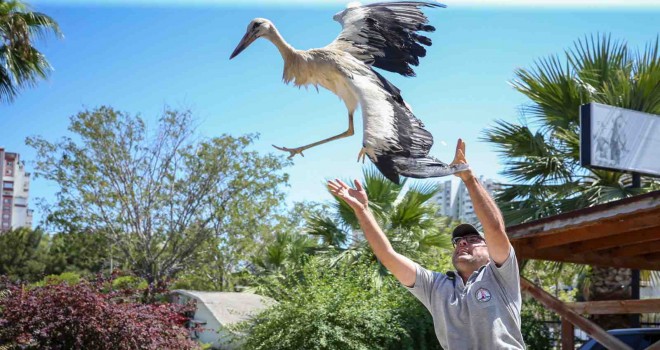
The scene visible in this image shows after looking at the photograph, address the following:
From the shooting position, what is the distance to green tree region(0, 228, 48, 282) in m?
33.9

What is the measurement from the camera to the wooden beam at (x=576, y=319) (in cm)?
653

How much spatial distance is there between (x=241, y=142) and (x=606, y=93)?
1195 centimetres

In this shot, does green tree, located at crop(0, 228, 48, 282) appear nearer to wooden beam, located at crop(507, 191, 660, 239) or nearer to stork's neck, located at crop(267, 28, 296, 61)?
wooden beam, located at crop(507, 191, 660, 239)

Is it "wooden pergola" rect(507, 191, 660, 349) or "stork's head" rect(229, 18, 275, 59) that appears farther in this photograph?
"wooden pergola" rect(507, 191, 660, 349)

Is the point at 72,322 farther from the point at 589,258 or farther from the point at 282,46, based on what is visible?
the point at 282,46

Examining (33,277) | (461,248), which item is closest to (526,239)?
(461,248)

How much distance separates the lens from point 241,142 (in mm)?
20359

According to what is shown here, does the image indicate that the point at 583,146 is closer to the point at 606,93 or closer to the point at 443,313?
the point at 606,93

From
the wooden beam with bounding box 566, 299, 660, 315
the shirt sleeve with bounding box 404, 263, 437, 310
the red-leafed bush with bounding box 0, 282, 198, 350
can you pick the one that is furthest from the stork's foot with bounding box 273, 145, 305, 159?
the red-leafed bush with bounding box 0, 282, 198, 350

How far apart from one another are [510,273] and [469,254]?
26cm

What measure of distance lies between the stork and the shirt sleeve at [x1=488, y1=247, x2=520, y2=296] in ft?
1.49

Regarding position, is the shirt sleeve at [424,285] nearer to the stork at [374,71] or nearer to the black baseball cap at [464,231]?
the black baseball cap at [464,231]

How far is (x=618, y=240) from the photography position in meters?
7.25

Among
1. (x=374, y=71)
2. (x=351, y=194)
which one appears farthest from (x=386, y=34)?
(x=351, y=194)
